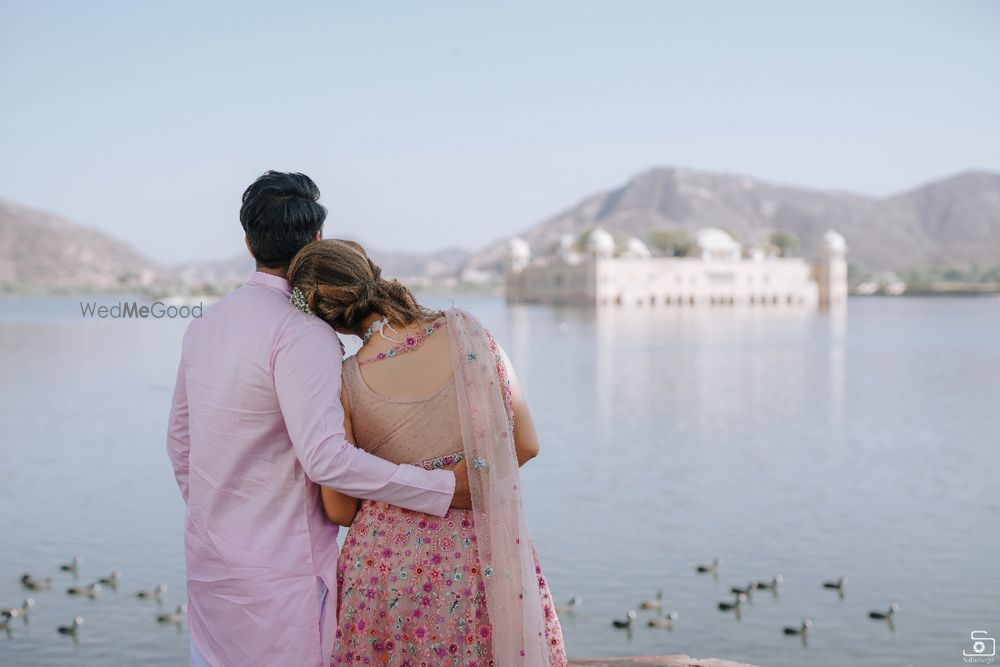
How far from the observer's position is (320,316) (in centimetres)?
184

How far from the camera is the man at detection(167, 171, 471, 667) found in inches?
69.2

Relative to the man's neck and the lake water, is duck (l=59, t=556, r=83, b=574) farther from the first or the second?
the man's neck

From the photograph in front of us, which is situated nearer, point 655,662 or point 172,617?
point 655,662

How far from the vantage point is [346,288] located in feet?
5.90

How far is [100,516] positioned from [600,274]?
58.8 m

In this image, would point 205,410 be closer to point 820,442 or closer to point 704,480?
point 704,480

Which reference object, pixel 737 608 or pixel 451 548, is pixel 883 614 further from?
pixel 451 548

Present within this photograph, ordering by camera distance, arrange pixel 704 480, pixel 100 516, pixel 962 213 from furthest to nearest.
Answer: pixel 962 213 < pixel 704 480 < pixel 100 516

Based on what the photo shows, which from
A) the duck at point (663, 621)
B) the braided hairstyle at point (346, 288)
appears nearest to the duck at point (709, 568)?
the duck at point (663, 621)

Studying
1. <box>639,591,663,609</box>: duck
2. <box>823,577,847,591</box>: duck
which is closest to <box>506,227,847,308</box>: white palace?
<box>823,577,847,591</box>: duck

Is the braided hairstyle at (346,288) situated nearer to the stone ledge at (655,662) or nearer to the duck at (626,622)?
the stone ledge at (655,662)

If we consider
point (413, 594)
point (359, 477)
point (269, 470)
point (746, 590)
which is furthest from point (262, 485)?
point (746, 590)

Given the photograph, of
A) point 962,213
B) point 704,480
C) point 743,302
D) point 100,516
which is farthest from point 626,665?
point 962,213

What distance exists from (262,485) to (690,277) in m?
67.2
